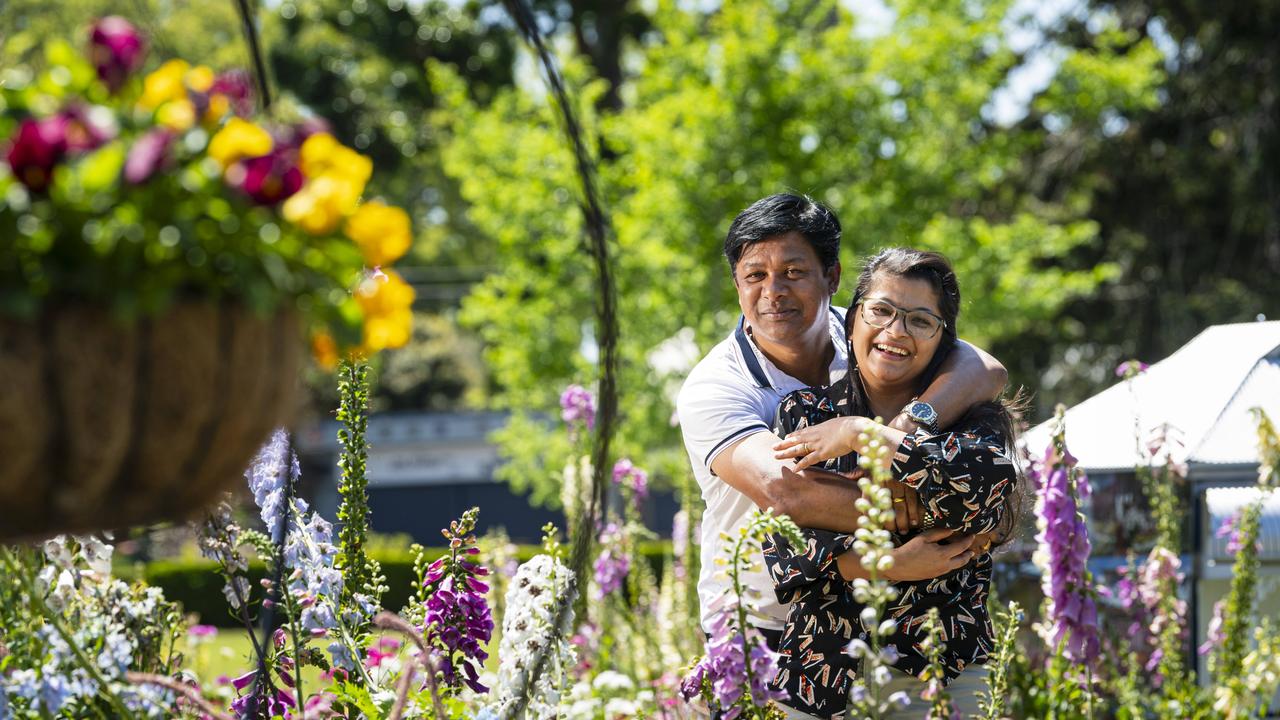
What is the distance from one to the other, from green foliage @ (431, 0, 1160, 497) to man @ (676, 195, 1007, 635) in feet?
28.9

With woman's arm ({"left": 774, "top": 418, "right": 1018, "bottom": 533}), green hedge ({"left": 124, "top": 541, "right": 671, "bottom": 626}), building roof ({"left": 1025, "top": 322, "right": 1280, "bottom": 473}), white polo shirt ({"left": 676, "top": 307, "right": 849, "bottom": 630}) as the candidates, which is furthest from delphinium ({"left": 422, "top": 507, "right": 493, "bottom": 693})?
green hedge ({"left": 124, "top": 541, "right": 671, "bottom": 626})

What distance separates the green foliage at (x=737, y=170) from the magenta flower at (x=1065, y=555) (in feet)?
28.0

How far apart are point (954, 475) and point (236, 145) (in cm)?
160

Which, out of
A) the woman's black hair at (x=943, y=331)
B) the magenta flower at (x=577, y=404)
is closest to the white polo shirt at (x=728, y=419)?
the woman's black hair at (x=943, y=331)

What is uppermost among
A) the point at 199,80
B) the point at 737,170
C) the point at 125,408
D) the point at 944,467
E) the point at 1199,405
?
the point at 737,170

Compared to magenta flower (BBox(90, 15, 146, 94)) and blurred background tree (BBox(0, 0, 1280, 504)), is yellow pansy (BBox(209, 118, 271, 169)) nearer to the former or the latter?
magenta flower (BBox(90, 15, 146, 94))

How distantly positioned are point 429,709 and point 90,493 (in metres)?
1.42

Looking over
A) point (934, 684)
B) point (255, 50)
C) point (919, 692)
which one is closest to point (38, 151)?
point (255, 50)

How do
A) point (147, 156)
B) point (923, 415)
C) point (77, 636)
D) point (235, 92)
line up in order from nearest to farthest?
point (147, 156), point (235, 92), point (77, 636), point (923, 415)

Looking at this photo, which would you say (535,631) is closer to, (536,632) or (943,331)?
(536,632)

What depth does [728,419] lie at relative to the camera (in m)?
2.64

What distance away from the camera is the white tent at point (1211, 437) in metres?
4.30

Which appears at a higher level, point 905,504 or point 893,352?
point 893,352

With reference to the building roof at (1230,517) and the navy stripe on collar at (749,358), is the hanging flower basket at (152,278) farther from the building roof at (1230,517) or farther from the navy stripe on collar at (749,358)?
the building roof at (1230,517)
